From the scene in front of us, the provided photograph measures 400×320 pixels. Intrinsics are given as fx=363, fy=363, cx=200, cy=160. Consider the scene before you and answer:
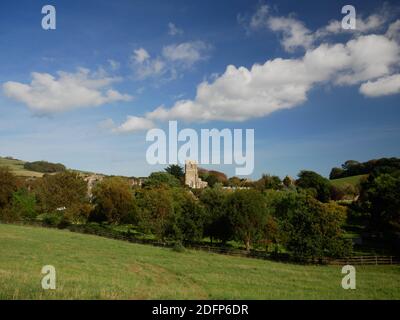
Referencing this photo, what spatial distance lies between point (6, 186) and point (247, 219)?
1862 inches

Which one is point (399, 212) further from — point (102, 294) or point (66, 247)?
point (102, 294)

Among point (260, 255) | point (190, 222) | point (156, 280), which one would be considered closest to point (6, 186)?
point (190, 222)

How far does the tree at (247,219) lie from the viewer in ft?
162

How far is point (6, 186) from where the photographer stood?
226 ft

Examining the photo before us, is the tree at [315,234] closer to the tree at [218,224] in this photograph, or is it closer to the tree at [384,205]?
the tree at [218,224]

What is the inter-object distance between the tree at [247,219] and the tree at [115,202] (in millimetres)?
24877

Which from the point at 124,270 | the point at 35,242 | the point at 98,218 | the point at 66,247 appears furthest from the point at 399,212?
the point at 98,218

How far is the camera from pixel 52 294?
1357cm

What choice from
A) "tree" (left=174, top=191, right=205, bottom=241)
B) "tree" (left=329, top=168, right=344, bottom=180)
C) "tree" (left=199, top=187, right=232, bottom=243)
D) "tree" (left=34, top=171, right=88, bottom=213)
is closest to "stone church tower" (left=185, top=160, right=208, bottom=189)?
"tree" (left=329, top=168, right=344, bottom=180)

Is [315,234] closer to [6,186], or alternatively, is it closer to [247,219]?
[247,219]

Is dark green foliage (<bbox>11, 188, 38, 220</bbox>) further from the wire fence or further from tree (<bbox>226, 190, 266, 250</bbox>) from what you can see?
tree (<bbox>226, 190, 266, 250</bbox>)

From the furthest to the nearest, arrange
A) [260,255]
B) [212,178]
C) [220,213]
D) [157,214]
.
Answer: [212,178], [157,214], [220,213], [260,255]

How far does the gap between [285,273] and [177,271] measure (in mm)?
9521

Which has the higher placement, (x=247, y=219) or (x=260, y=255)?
(x=247, y=219)
